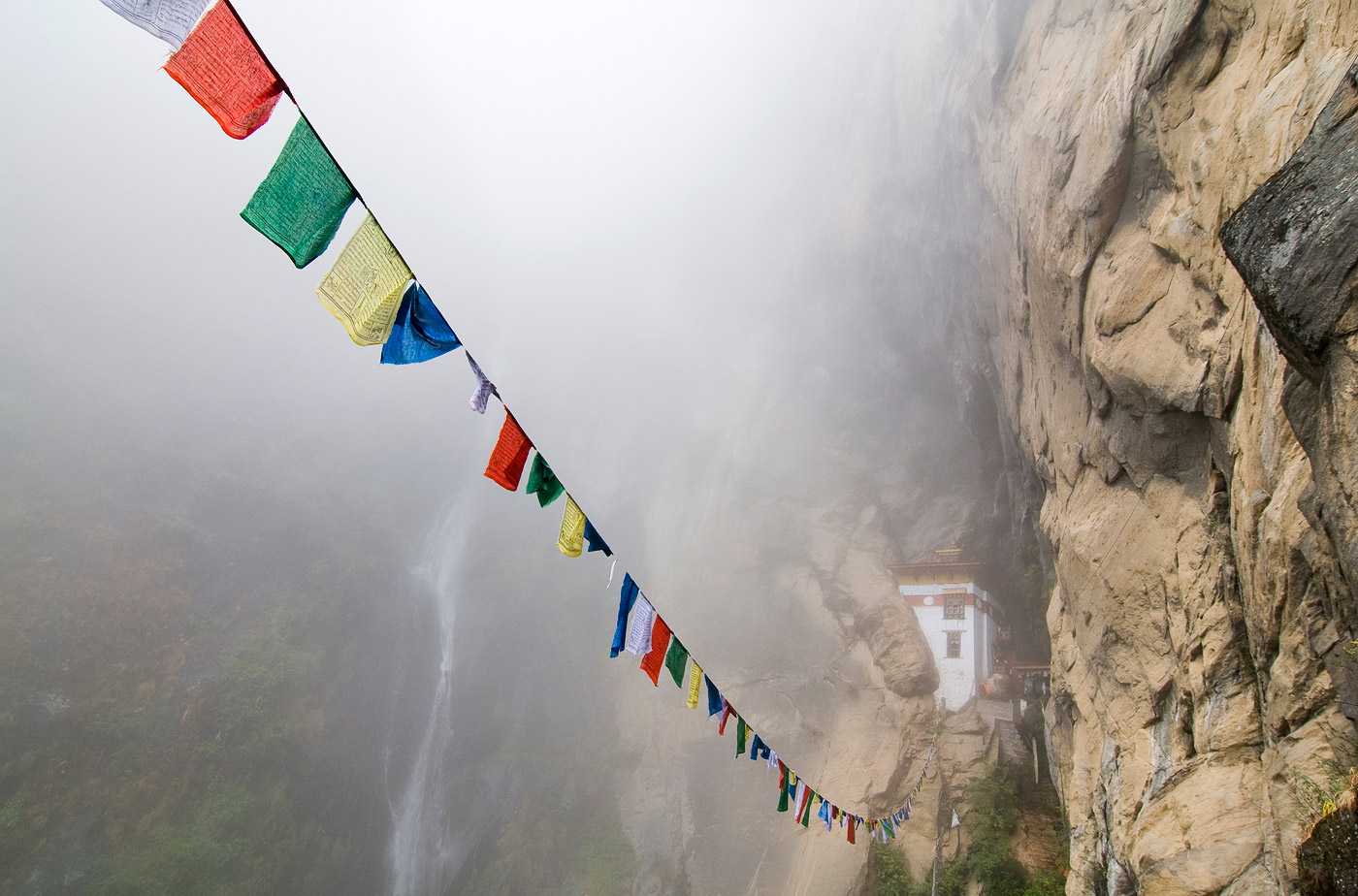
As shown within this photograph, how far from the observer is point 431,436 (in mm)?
47031

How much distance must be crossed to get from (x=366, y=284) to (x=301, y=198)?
2.48 feet

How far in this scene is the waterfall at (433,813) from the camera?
87.4 feet

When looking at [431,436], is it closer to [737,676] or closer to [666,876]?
[737,676]

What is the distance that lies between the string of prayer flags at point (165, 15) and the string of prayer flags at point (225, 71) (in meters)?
0.05

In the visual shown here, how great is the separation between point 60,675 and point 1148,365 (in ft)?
113

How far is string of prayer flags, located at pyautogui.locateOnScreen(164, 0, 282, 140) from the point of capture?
4512 mm

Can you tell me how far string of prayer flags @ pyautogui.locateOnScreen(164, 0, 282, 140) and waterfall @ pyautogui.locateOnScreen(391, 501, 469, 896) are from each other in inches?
1135

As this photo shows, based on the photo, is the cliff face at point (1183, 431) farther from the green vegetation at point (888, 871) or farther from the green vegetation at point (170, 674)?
the green vegetation at point (170, 674)

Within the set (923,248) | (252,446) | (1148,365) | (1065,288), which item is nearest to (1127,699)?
(1148,365)

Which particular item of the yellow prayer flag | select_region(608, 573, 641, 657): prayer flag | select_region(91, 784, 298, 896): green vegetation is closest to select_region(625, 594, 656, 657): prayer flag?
select_region(608, 573, 641, 657): prayer flag

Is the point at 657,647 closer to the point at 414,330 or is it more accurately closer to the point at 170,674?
the point at 414,330

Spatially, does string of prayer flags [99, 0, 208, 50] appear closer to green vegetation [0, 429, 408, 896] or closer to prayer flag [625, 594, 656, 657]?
prayer flag [625, 594, 656, 657]

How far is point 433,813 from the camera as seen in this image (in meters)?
28.5

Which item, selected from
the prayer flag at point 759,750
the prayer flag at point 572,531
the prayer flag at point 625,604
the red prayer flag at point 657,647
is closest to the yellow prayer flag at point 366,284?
the prayer flag at point 572,531
